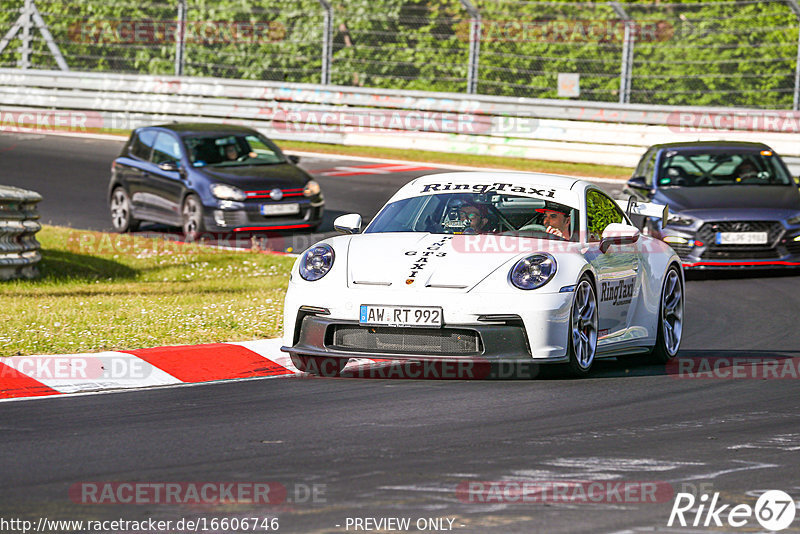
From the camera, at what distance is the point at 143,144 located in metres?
19.5

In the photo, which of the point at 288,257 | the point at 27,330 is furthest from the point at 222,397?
the point at 288,257

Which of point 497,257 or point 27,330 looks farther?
point 27,330

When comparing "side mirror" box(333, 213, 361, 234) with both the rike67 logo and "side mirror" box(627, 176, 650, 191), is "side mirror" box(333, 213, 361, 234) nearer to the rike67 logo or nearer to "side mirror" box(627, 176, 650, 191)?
the rike67 logo

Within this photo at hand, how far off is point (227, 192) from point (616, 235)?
9345mm

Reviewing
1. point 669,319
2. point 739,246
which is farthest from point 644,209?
point 739,246

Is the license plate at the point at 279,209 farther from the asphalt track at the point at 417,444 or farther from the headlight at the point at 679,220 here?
the asphalt track at the point at 417,444

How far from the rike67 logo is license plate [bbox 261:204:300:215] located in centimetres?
1267

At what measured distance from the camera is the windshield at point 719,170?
53.5 ft

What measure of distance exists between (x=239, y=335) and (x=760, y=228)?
6.98m

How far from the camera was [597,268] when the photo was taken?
915 centimetres

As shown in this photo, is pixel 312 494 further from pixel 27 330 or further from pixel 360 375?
pixel 27 330

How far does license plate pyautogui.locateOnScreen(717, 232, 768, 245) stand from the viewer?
15094 millimetres

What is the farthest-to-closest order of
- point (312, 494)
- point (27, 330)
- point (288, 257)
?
point (288, 257) < point (27, 330) < point (312, 494)

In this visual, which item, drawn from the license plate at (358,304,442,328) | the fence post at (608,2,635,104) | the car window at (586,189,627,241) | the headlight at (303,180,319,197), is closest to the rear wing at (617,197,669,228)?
the car window at (586,189,627,241)
